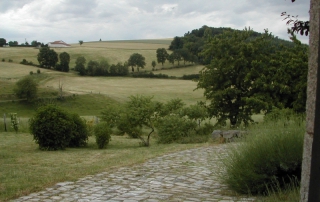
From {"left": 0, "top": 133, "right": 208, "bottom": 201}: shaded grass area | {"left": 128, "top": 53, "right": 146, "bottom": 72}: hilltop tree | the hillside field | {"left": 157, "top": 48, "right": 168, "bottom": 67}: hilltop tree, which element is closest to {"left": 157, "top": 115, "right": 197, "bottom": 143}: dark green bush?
{"left": 0, "top": 133, "right": 208, "bottom": 201}: shaded grass area

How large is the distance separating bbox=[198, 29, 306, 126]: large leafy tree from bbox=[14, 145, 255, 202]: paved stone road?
15837 millimetres

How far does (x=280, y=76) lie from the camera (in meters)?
23.6

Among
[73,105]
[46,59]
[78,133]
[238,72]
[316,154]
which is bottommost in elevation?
[73,105]

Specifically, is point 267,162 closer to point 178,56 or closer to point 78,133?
point 78,133

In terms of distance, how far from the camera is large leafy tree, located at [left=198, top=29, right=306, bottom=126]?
24.9 metres

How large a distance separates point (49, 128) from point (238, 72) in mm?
14460

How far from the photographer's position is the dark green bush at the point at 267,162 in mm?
6340

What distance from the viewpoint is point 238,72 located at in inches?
1061

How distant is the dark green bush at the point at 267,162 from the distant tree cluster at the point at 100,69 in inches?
2817

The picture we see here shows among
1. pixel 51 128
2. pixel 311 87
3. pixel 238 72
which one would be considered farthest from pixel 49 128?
pixel 311 87

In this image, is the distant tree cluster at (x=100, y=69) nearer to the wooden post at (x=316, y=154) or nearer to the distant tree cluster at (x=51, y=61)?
the distant tree cluster at (x=51, y=61)

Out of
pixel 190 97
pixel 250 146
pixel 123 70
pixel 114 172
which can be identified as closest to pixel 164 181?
pixel 114 172

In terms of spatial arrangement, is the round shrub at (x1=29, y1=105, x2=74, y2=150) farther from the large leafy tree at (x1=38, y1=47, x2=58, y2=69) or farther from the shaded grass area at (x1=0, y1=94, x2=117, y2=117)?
the large leafy tree at (x1=38, y1=47, x2=58, y2=69)

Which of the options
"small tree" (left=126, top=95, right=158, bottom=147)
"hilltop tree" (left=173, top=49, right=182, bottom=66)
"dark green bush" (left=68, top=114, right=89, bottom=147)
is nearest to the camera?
"small tree" (left=126, top=95, right=158, bottom=147)
